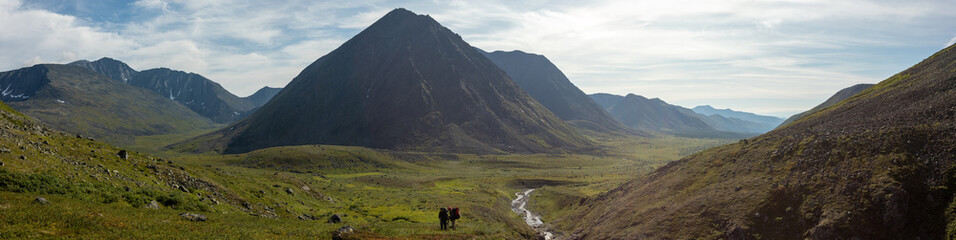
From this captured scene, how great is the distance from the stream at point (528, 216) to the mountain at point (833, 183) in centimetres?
909

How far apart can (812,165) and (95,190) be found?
7325cm

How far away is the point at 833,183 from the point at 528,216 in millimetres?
58870

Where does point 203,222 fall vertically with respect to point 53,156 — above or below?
below

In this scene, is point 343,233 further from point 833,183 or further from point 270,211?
point 833,183

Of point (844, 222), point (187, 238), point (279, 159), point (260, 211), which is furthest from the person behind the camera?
point (279, 159)

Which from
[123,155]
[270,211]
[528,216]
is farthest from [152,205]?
[528,216]

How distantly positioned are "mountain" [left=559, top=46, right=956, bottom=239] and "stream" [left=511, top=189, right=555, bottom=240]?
909 centimetres

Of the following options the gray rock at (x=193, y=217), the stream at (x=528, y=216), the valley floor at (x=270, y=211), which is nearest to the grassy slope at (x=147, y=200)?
the valley floor at (x=270, y=211)

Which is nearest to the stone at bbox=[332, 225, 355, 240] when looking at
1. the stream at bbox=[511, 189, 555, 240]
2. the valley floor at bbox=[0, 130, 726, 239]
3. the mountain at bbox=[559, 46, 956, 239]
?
the valley floor at bbox=[0, 130, 726, 239]

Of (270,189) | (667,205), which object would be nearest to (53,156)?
(270,189)

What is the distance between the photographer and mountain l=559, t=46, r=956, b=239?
124 feet

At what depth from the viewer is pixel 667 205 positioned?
57.7m

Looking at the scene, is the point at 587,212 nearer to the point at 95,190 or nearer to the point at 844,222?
the point at 844,222

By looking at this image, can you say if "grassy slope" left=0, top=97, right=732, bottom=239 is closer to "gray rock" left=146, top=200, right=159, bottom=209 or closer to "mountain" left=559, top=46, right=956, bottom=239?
"gray rock" left=146, top=200, right=159, bottom=209
